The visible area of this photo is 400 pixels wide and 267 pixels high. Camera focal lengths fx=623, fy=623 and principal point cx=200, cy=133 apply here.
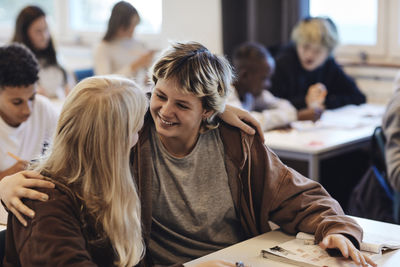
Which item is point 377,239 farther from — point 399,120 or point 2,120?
point 2,120

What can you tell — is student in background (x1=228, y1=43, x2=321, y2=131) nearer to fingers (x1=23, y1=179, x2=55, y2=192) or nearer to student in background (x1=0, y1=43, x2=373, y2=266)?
student in background (x1=0, y1=43, x2=373, y2=266)

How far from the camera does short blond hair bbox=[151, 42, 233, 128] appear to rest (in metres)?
1.77

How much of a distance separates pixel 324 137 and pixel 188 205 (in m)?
1.63

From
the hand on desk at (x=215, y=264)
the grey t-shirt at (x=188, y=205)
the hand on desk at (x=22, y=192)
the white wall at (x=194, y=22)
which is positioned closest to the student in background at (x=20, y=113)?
the grey t-shirt at (x=188, y=205)

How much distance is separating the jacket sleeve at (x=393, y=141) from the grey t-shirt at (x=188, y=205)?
3.46 ft

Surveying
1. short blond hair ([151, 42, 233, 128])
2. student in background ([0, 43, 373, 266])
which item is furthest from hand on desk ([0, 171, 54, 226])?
short blond hair ([151, 42, 233, 128])

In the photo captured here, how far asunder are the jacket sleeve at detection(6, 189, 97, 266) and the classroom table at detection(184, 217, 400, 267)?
1.10 feet

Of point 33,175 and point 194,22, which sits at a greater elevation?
point 194,22

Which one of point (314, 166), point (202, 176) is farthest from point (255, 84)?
point (202, 176)

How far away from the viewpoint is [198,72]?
1.77 metres

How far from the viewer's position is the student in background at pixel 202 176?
1786mm

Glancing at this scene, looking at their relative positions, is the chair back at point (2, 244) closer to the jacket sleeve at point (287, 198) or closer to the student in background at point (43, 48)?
the jacket sleeve at point (287, 198)

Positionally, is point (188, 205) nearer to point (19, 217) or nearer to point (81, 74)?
point (19, 217)

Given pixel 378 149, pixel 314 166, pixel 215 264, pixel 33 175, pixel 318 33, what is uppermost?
pixel 318 33
